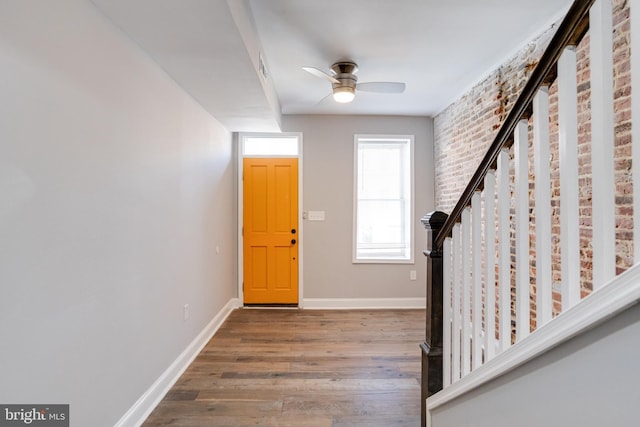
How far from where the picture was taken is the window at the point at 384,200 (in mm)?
4316

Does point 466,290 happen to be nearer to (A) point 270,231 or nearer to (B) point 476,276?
(B) point 476,276

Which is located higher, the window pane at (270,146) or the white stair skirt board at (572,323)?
the window pane at (270,146)

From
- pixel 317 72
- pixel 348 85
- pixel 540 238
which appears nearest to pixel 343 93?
pixel 348 85

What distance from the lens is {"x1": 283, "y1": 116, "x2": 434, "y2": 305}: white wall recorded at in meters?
4.20

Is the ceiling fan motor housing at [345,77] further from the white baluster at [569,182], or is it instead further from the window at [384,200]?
the white baluster at [569,182]

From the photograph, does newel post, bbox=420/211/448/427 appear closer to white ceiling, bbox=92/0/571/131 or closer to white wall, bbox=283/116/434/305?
white ceiling, bbox=92/0/571/131

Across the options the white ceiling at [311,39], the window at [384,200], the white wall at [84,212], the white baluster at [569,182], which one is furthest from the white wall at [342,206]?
the white baluster at [569,182]

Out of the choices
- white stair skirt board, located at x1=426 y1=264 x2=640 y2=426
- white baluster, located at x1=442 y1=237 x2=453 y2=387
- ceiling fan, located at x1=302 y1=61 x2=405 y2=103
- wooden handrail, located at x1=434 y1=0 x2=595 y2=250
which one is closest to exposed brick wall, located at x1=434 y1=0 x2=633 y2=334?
white stair skirt board, located at x1=426 y1=264 x2=640 y2=426

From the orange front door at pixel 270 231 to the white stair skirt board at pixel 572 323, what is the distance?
3.21 m

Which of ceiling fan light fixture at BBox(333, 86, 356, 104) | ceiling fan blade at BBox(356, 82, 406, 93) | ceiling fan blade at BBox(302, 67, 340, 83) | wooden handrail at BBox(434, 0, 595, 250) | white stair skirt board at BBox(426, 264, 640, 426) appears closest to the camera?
white stair skirt board at BBox(426, 264, 640, 426)

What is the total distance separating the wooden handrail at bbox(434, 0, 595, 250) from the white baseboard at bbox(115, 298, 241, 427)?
7.23 ft

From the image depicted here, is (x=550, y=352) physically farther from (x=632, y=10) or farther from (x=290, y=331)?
(x=290, y=331)

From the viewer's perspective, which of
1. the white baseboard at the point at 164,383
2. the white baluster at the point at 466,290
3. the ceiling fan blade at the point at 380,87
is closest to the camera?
the white baluster at the point at 466,290

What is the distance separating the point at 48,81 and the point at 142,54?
79cm
